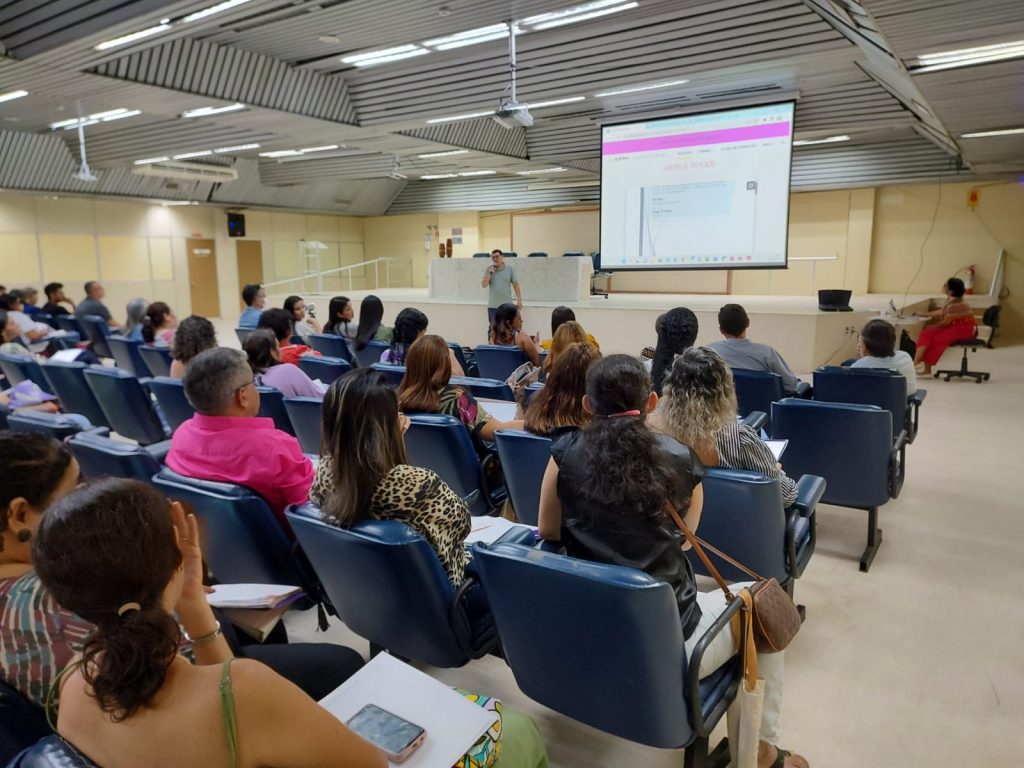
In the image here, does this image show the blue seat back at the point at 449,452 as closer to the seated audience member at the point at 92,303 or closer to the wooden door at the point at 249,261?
the seated audience member at the point at 92,303

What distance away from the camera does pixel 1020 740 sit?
6.86 feet

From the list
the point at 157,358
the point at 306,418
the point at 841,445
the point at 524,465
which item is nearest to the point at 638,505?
the point at 524,465

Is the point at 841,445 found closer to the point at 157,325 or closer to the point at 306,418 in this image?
the point at 306,418

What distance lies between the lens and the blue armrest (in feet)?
8.23

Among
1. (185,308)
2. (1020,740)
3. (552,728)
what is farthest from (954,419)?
(185,308)

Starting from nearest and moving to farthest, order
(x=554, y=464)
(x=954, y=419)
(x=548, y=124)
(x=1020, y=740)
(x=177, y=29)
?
(x=554, y=464), (x=1020, y=740), (x=177, y=29), (x=954, y=419), (x=548, y=124)

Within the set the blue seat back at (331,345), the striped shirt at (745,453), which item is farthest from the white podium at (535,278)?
the striped shirt at (745,453)

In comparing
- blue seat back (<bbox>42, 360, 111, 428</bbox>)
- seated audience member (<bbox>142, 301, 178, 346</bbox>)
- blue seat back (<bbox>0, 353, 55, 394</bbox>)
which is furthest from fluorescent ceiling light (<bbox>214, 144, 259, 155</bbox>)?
blue seat back (<bbox>42, 360, 111, 428</bbox>)

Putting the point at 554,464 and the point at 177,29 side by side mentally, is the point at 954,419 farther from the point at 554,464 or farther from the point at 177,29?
the point at 177,29

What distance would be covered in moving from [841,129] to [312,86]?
7.50 meters

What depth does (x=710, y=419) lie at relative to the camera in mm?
2303

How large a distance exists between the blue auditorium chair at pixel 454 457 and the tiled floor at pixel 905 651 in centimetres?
85

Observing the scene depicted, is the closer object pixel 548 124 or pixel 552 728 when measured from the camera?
pixel 552 728

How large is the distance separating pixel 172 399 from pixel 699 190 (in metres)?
6.18
